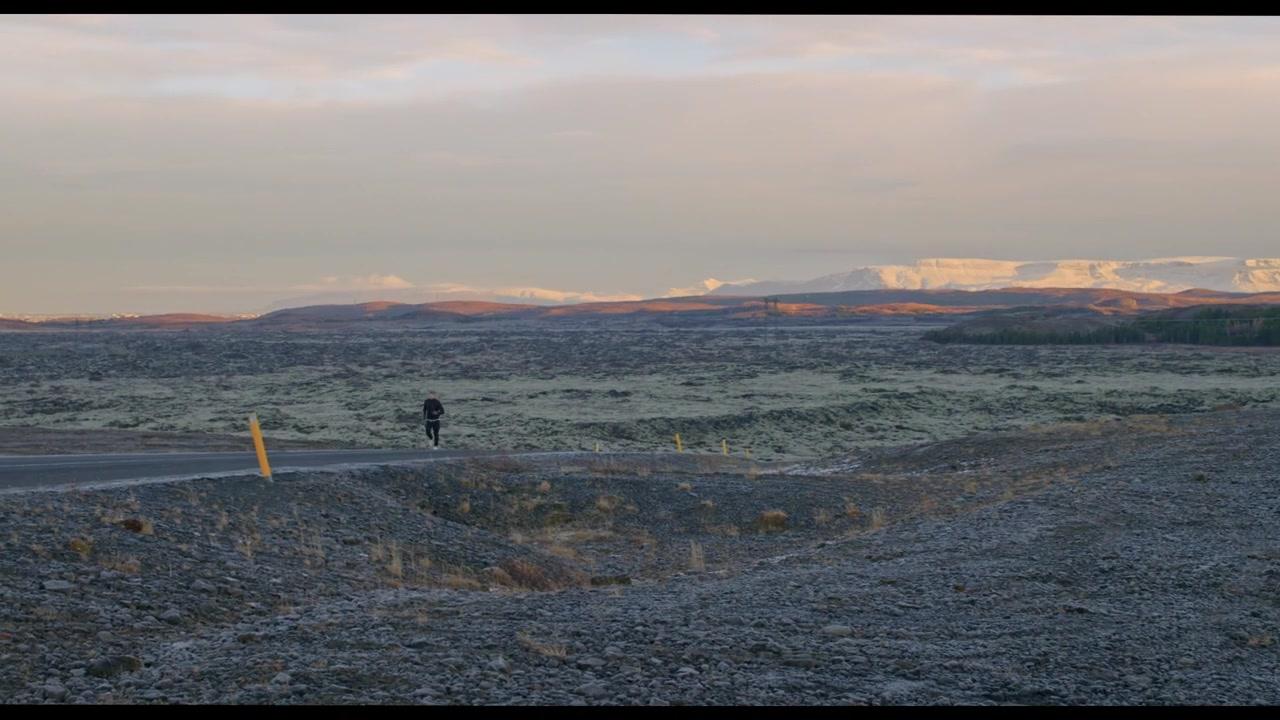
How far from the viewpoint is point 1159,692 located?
7977 millimetres

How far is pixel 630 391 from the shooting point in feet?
190

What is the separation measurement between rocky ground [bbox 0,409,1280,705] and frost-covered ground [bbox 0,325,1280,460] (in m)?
15.8

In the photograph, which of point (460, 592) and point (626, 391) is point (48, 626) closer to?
point (460, 592)

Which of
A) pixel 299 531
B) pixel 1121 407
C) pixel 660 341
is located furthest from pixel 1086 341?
pixel 299 531

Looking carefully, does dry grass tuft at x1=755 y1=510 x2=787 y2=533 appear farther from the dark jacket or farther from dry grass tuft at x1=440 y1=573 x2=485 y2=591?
the dark jacket

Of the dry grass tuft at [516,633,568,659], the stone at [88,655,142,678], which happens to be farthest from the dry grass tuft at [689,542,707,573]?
the stone at [88,655,142,678]

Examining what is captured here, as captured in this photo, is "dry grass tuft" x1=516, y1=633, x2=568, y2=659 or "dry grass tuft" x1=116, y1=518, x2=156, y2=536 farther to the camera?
"dry grass tuft" x1=116, y1=518, x2=156, y2=536

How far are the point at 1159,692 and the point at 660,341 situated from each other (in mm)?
115047

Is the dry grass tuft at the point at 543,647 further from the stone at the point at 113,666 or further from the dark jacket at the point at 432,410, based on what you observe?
the dark jacket at the point at 432,410

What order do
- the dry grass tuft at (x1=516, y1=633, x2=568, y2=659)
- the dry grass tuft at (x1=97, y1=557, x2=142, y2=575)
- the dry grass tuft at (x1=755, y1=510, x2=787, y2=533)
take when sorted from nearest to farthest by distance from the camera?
the dry grass tuft at (x1=516, y1=633, x2=568, y2=659) < the dry grass tuft at (x1=97, y1=557, x2=142, y2=575) < the dry grass tuft at (x1=755, y1=510, x2=787, y2=533)

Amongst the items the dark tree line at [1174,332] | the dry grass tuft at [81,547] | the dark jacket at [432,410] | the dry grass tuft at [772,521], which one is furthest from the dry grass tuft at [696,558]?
the dark tree line at [1174,332]

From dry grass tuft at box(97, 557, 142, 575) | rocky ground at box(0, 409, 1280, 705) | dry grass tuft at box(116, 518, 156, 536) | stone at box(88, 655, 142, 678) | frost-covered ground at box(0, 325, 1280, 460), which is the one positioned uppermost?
dry grass tuft at box(116, 518, 156, 536)

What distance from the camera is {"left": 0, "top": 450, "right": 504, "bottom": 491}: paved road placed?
56.6ft

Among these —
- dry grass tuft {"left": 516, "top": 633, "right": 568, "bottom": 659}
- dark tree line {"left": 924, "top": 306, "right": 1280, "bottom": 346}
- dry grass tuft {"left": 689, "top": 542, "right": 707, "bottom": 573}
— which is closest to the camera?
dry grass tuft {"left": 516, "top": 633, "right": 568, "bottom": 659}
